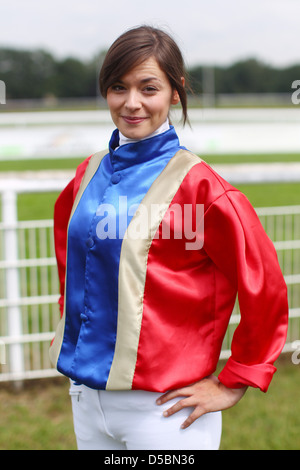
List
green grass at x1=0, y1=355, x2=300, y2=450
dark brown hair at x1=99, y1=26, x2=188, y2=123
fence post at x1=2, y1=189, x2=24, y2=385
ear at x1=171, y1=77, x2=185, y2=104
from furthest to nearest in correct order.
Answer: fence post at x1=2, y1=189, x2=24, y2=385 → green grass at x1=0, y1=355, x2=300, y2=450 → ear at x1=171, y1=77, x2=185, y2=104 → dark brown hair at x1=99, y1=26, x2=188, y2=123

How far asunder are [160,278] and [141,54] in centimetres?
58

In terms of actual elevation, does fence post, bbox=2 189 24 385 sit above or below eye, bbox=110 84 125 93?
below

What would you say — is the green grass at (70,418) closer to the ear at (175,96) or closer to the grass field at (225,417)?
the grass field at (225,417)

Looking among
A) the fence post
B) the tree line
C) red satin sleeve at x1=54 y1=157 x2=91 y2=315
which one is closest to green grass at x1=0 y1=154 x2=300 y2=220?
the fence post

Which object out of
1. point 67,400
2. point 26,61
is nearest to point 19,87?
point 26,61

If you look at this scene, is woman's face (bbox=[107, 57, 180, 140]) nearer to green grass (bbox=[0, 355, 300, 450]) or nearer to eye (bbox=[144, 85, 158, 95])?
eye (bbox=[144, 85, 158, 95])

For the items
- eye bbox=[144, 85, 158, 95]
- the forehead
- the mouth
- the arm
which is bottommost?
the arm

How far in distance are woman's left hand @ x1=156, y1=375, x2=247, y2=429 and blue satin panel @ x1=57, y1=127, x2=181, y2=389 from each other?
0.20 m

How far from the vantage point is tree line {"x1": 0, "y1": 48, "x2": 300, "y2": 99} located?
46031 mm

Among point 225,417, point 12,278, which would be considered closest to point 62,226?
point 12,278

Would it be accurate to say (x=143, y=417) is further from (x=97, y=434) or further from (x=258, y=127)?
(x=258, y=127)

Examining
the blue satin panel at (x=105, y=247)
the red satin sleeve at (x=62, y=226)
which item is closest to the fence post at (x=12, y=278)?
the red satin sleeve at (x=62, y=226)

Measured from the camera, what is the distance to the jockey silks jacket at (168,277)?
1.50 metres

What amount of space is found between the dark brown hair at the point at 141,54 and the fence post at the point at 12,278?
1.79 m
